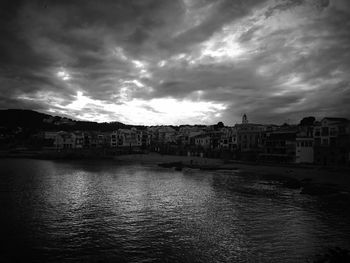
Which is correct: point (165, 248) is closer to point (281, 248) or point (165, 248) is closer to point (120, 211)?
point (281, 248)

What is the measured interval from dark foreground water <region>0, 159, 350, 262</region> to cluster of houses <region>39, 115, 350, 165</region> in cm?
3346

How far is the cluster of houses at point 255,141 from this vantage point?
223ft

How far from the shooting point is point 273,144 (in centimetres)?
8331

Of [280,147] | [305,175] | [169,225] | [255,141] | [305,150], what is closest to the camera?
[169,225]

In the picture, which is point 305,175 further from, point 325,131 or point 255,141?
point 255,141

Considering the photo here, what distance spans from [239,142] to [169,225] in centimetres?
8042

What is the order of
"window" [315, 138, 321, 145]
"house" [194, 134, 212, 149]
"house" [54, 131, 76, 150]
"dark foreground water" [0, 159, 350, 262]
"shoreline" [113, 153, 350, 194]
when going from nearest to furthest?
"dark foreground water" [0, 159, 350, 262], "shoreline" [113, 153, 350, 194], "window" [315, 138, 321, 145], "house" [194, 134, 212, 149], "house" [54, 131, 76, 150]

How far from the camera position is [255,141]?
99688mm

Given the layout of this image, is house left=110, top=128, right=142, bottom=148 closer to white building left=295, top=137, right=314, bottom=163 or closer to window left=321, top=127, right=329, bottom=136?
white building left=295, top=137, right=314, bottom=163

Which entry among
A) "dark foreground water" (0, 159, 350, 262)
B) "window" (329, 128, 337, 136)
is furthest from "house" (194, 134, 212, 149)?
"dark foreground water" (0, 159, 350, 262)

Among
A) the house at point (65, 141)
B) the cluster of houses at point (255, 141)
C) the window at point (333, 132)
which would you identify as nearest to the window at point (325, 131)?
the cluster of houses at point (255, 141)

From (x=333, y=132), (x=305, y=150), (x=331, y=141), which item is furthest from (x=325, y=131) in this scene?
(x=305, y=150)

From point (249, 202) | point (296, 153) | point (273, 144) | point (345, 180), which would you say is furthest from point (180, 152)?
point (249, 202)

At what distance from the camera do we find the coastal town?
2706 inches
